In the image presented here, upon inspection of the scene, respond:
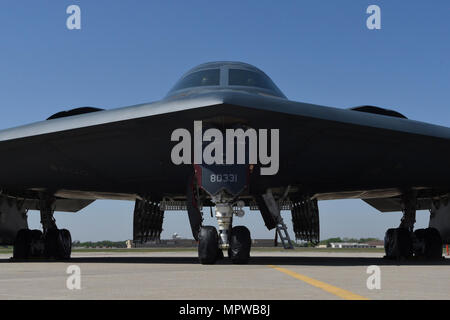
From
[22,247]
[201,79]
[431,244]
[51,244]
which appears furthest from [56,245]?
[431,244]

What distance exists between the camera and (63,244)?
18625 mm

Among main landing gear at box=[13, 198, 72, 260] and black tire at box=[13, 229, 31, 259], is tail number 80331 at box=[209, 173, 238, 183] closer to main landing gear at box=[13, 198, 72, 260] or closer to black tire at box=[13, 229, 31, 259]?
main landing gear at box=[13, 198, 72, 260]

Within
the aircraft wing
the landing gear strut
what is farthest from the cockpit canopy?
the landing gear strut

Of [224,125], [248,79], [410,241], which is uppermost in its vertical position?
[248,79]

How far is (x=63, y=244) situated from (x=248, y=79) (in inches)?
335

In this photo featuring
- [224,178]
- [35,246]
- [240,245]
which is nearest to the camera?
[240,245]

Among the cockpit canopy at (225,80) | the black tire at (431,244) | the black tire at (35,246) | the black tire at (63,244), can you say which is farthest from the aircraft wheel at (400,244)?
the black tire at (35,246)

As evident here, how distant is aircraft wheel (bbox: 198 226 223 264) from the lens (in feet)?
40.1

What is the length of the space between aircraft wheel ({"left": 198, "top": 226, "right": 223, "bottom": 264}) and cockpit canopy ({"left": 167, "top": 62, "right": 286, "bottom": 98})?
455 cm

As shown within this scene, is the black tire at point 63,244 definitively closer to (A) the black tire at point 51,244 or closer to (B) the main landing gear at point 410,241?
(A) the black tire at point 51,244

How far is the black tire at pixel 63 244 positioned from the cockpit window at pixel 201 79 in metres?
6.58

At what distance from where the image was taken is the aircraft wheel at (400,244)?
17.2 m

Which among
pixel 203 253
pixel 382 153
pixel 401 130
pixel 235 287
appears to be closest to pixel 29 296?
pixel 235 287

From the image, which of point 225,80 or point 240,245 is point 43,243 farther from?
point 240,245
